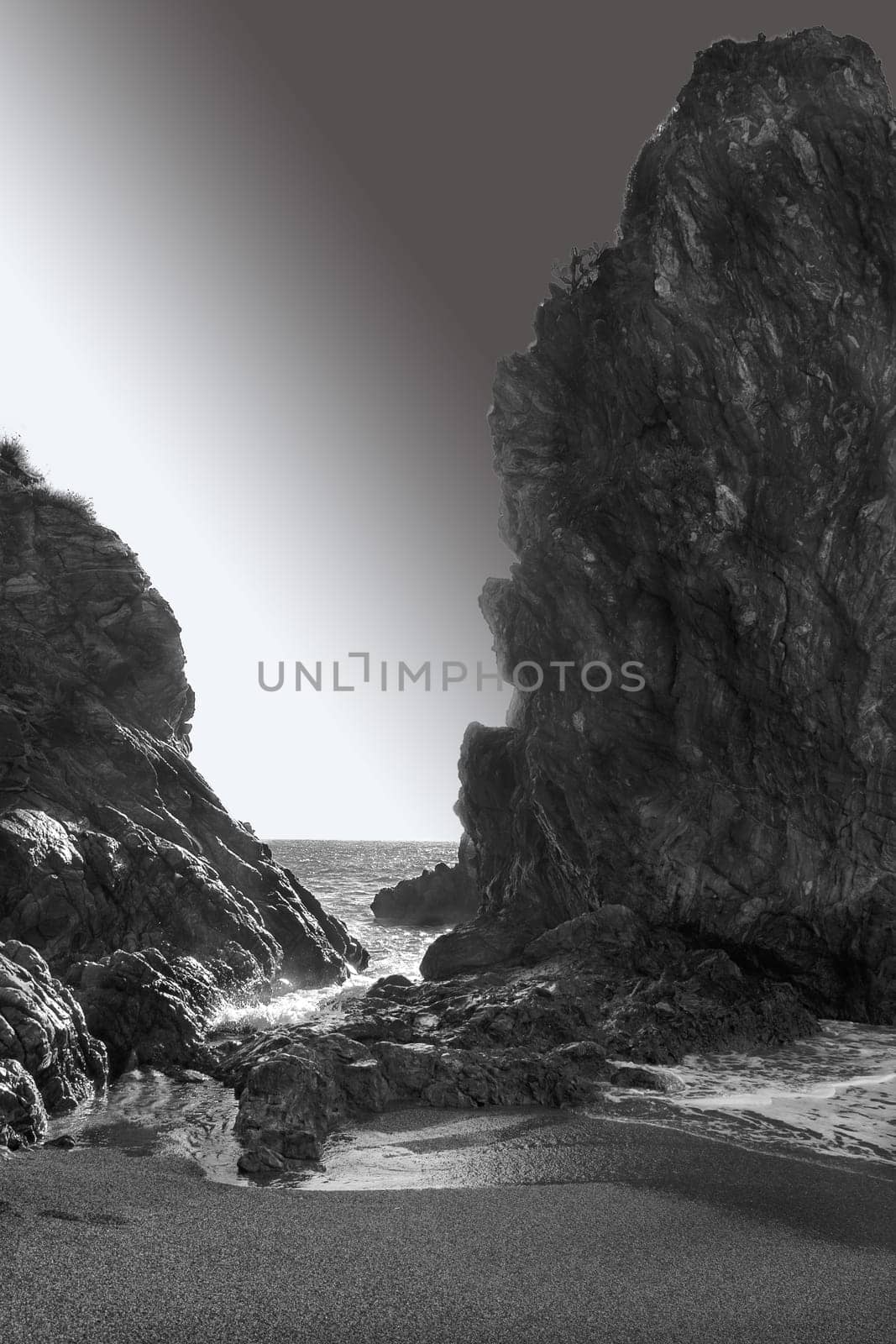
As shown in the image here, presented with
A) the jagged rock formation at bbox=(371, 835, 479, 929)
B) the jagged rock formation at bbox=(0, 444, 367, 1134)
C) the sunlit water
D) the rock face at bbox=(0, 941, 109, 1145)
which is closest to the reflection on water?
the rock face at bbox=(0, 941, 109, 1145)

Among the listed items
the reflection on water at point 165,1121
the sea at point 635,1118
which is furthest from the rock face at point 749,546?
the reflection on water at point 165,1121

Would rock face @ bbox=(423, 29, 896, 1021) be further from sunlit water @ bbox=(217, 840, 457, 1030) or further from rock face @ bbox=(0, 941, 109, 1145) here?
rock face @ bbox=(0, 941, 109, 1145)

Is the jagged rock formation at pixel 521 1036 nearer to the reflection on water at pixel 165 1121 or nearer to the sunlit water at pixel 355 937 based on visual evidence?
the reflection on water at pixel 165 1121

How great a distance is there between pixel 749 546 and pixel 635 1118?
17087 mm

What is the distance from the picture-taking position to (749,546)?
25.5 m

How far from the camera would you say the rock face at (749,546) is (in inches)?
960

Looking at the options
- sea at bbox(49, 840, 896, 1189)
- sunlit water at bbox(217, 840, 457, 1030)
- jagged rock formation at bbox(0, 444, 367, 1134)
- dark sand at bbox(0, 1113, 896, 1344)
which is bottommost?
sunlit water at bbox(217, 840, 457, 1030)

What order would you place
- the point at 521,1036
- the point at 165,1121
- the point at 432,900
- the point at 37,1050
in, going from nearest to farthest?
1. the point at 165,1121
2. the point at 37,1050
3. the point at 521,1036
4. the point at 432,900

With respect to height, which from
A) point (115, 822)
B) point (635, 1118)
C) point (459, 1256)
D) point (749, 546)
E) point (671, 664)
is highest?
point (749, 546)

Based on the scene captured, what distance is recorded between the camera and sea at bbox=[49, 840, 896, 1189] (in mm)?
11523

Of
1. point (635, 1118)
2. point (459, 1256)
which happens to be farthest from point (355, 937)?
point (459, 1256)

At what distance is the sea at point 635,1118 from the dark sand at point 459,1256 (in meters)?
0.89

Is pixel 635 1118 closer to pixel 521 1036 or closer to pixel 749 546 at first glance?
pixel 521 1036

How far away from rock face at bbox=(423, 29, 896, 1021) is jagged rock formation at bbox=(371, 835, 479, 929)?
2113 cm
